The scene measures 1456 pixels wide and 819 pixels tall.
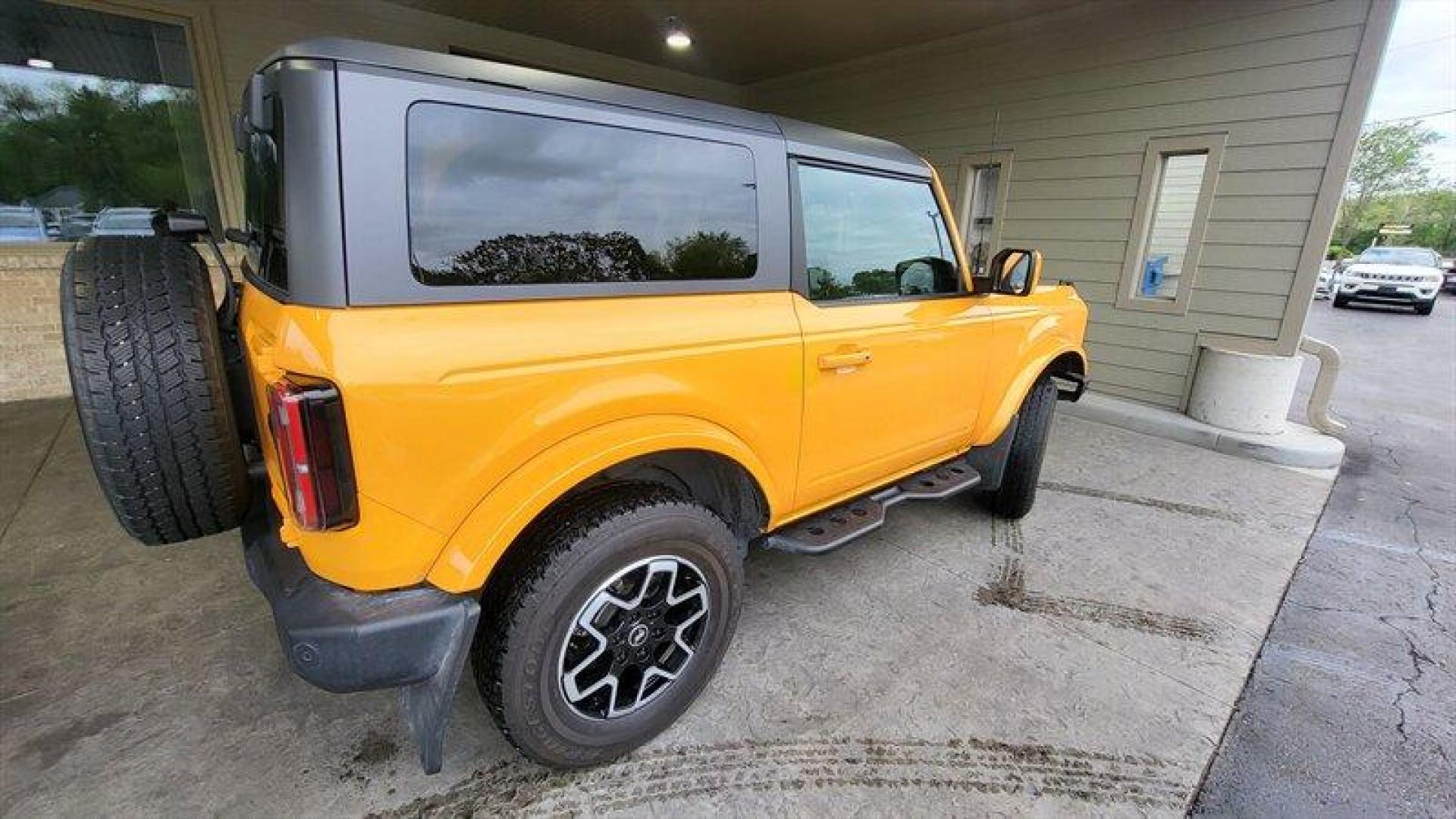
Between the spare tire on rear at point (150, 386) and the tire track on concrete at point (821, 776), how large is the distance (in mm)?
1029

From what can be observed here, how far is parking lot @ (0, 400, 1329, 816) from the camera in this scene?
181 centimetres

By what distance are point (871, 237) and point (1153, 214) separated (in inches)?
186

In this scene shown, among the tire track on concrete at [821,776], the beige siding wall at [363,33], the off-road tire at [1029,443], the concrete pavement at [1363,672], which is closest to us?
the tire track on concrete at [821,776]

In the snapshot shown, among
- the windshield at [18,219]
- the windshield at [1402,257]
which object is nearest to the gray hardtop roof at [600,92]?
the windshield at [18,219]

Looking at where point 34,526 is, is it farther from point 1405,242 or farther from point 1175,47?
point 1405,242

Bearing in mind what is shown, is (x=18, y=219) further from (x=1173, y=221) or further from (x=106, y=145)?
(x=1173, y=221)

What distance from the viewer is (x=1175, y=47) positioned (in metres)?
5.28

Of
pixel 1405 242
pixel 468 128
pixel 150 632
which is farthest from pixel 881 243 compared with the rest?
pixel 1405 242

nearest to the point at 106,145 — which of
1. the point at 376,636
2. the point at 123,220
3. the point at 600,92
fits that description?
the point at 123,220

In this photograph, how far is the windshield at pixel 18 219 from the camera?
5098 millimetres

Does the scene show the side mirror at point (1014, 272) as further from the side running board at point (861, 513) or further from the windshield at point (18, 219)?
the windshield at point (18, 219)

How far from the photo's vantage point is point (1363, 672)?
97.1 inches

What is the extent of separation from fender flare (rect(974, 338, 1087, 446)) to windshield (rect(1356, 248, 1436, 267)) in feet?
64.4

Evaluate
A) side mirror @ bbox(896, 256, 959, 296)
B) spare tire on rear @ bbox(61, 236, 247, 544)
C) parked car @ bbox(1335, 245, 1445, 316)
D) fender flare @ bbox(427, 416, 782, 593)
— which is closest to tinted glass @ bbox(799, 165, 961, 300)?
side mirror @ bbox(896, 256, 959, 296)
